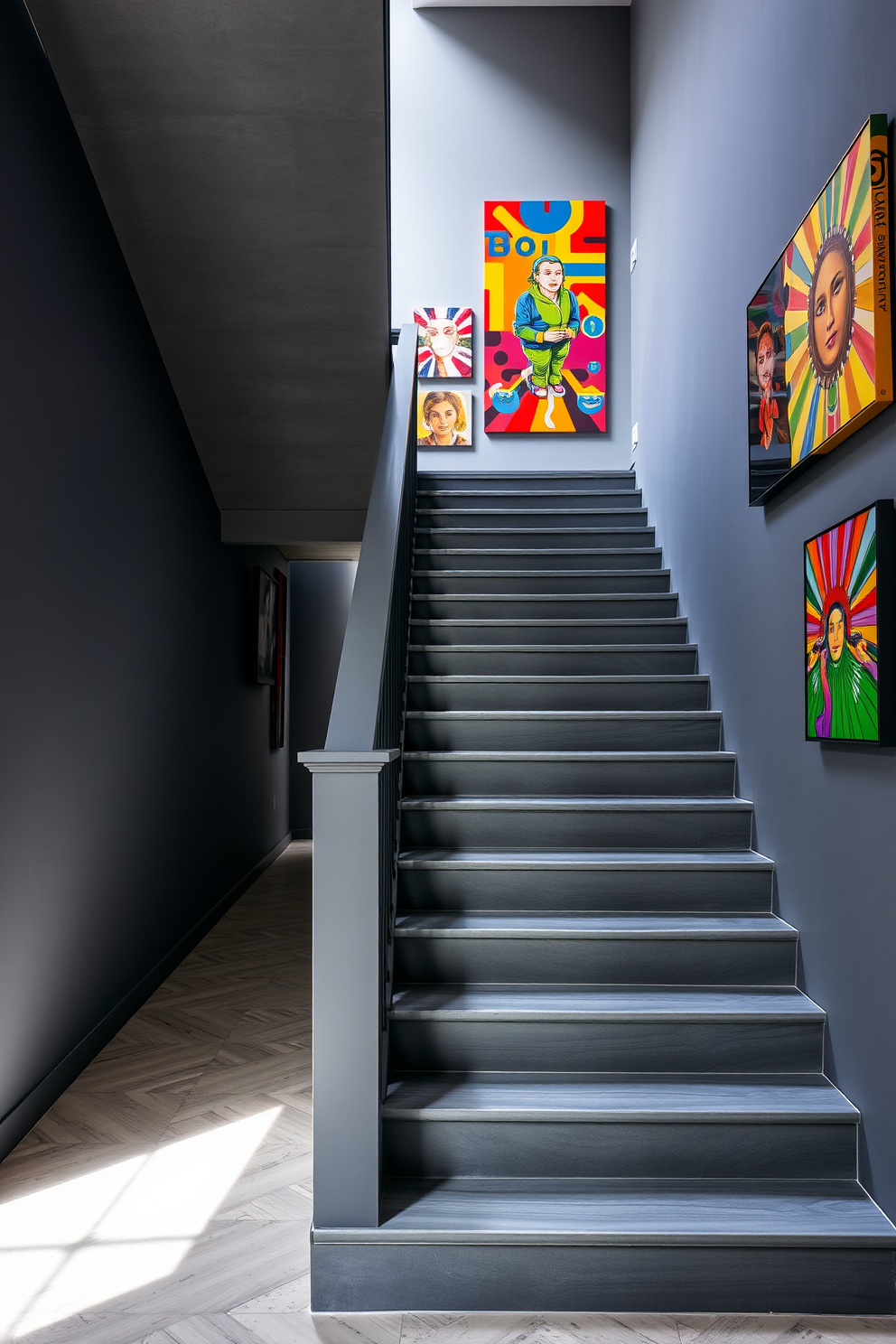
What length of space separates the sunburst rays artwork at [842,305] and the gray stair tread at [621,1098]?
4.68ft

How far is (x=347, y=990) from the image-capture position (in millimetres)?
1863

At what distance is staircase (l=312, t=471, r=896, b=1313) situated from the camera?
1848mm

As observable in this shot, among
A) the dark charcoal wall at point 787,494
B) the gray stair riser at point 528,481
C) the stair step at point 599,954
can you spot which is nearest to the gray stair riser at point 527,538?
the dark charcoal wall at point 787,494

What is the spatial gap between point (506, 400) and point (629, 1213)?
4.75 meters

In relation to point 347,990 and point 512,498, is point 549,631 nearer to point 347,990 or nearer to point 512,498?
point 512,498

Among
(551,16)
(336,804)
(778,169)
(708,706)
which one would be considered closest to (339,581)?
(551,16)

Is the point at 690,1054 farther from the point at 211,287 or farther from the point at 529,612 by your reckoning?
the point at 211,287

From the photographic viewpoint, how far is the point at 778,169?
260cm

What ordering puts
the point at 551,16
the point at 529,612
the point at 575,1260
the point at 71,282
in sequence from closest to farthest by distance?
the point at 575,1260, the point at 71,282, the point at 529,612, the point at 551,16

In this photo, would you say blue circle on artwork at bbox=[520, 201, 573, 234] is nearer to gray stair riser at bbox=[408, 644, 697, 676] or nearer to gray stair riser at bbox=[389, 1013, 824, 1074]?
gray stair riser at bbox=[408, 644, 697, 676]

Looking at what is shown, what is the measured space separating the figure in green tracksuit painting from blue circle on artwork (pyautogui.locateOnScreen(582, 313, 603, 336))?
71mm

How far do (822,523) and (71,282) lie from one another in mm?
2279

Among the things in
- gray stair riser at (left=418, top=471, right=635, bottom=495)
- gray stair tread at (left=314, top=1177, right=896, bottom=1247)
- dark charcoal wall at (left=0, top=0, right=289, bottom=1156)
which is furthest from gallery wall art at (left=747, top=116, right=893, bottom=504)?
gray stair riser at (left=418, top=471, right=635, bottom=495)

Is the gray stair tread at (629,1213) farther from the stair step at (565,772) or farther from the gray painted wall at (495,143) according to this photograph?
the gray painted wall at (495,143)
